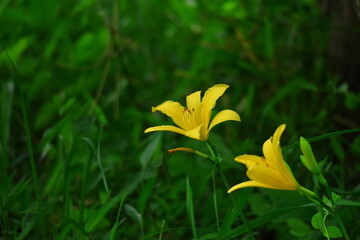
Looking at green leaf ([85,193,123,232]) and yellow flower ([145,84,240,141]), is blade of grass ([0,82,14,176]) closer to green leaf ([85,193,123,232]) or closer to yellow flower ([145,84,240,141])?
green leaf ([85,193,123,232])

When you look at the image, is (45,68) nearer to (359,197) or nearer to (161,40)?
(161,40)

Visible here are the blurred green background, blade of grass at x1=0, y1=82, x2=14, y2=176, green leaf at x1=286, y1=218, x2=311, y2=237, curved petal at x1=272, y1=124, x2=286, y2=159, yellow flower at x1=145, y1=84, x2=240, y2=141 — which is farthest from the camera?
blade of grass at x1=0, y1=82, x2=14, y2=176

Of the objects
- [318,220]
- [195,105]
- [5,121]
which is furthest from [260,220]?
[5,121]

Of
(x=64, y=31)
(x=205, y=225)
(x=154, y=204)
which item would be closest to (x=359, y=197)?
(x=205, y=225)

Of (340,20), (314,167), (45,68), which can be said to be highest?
(314,167)

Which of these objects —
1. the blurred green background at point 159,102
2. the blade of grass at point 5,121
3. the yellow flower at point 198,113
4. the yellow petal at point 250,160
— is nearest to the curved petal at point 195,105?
the yellow flower at point 198,113

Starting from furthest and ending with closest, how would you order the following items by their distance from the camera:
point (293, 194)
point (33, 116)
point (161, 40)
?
point (161, 40) < point (33, 116) < point (293, 194)

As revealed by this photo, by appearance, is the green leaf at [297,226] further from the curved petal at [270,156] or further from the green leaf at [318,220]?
the curved petal at [270,156]

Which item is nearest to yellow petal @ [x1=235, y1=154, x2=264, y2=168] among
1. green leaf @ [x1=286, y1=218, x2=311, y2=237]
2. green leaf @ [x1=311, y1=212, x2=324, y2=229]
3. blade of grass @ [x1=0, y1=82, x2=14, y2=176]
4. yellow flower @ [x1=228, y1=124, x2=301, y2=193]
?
yellow flower @ [x1=228, y1=124, x2=301, y2=193]
